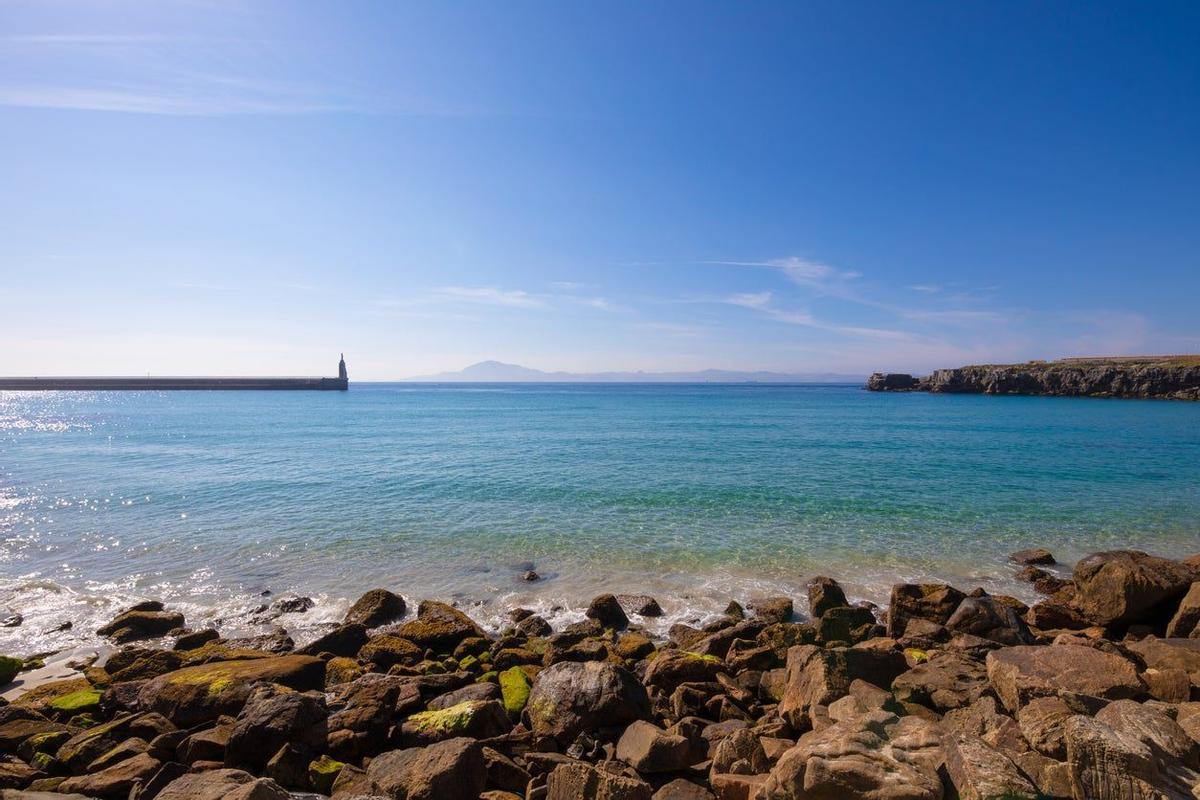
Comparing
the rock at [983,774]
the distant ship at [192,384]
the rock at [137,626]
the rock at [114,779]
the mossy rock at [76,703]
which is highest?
the distant ship at [192,384]

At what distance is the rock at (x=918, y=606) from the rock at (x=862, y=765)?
7.81 m

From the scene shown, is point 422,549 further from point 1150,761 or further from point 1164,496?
point 1164,496

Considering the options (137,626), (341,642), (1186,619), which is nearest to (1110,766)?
(1186,619)

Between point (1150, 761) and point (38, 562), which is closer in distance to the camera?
point (1150, 761)

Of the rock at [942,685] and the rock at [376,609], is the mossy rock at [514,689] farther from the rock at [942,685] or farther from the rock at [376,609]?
the rock at [942,685]

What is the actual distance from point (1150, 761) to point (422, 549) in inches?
689

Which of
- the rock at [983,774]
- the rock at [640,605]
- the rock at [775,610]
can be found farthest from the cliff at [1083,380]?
the rock at [983,774]

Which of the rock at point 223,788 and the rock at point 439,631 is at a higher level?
the rock at point 223,788

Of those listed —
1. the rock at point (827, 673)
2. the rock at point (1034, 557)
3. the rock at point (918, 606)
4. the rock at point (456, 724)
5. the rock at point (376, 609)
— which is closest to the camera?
the rock at point (827, 673)

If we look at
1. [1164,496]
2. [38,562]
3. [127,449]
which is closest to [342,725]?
[38,562]

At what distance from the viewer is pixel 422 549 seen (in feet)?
61.2

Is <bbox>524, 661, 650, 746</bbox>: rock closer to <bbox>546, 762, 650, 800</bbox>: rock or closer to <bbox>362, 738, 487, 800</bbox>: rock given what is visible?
<bbox>362, 738, 487, 800</bbox>: rock

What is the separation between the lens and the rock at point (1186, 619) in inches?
428

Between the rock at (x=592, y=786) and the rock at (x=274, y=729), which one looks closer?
the rock at (x=592, y=786)
